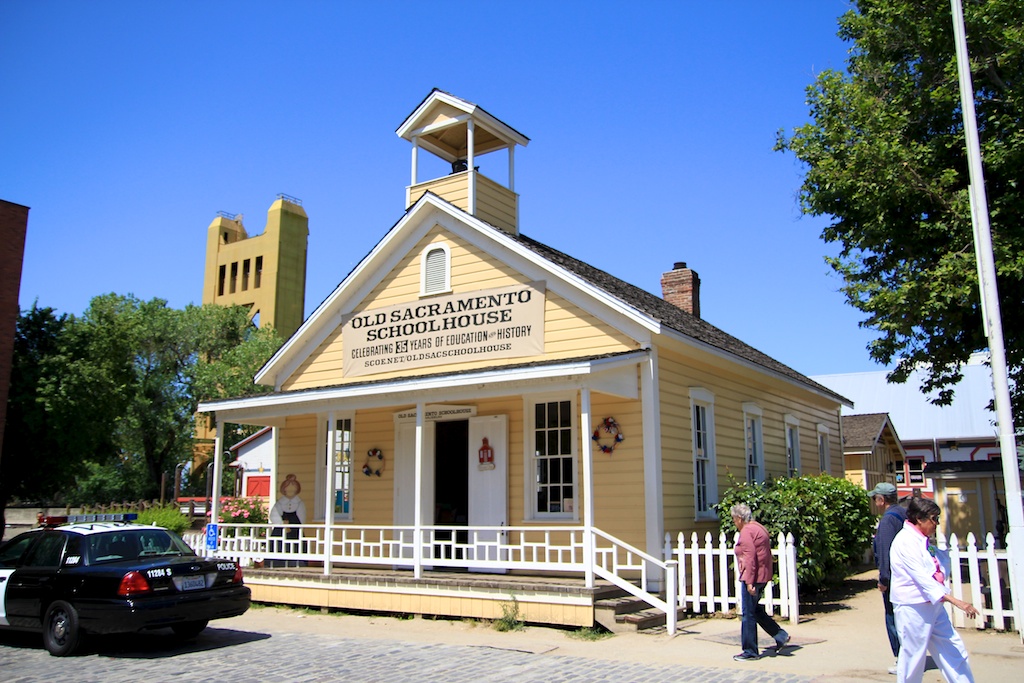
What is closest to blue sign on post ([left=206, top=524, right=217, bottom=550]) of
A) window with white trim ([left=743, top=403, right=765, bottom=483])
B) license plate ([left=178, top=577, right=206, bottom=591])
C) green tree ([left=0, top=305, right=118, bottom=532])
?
license plate ([left=178, top=577, right=206, bottom=591])

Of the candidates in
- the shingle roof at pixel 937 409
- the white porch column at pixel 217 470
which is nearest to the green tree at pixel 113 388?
the white porch column at pixel 217 470

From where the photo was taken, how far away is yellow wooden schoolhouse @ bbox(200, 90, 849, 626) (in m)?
12.6

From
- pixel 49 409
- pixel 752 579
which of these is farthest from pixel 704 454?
pixel 49 409

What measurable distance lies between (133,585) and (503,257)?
786 centimetres

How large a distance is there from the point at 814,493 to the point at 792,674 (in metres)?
5.72

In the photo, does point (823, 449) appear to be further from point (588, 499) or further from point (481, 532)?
point (588, 499)

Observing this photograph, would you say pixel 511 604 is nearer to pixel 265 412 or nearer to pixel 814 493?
pixel 814 493

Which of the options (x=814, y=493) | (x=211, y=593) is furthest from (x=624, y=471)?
(x=211, y=593)

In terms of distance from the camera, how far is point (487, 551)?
12602mm

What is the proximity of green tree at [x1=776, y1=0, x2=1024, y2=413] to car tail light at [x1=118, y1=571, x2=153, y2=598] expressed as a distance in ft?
41.3

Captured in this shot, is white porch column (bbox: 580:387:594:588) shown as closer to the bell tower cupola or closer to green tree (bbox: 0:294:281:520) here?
the bell tower cupola

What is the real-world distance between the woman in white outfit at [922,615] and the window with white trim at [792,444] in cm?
1299

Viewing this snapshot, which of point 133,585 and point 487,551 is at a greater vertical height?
point 487,551

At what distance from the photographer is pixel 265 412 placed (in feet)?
51.5
